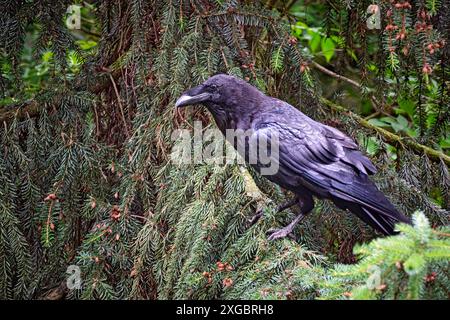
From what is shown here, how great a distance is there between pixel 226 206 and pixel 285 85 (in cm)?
119

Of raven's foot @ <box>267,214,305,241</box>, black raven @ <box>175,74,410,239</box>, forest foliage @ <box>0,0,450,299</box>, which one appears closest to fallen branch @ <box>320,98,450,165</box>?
forest foliage @ <box>0,0,450,299</box>

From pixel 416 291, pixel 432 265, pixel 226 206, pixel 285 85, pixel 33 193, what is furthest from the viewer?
pixel 285 85

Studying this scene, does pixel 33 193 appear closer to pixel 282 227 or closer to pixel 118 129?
pixel 118 129

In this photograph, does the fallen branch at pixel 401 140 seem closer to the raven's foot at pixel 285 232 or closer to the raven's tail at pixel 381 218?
the raven's tail at pixel 381 218

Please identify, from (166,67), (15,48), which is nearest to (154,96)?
(166,67)

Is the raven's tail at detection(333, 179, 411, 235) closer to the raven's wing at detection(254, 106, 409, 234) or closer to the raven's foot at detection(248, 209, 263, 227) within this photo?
the raven's wing at detection(254, 106, 409, 234)

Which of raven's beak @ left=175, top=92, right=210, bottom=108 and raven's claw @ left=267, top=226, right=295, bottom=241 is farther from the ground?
raven's beak @ left=175, top=92, right=210, bottom=108

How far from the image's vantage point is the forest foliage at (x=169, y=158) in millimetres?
2895

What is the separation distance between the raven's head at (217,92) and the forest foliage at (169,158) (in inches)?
3.1

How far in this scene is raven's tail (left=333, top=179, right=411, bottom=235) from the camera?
3.15m

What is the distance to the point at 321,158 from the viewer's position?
3.47m

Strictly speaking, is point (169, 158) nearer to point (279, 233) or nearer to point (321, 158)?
point (279, 233)

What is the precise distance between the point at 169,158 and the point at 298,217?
78cm

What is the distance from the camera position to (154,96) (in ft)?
11.3
